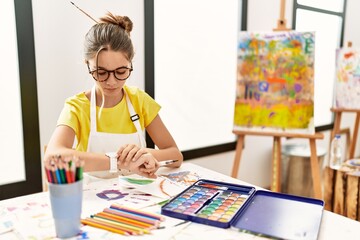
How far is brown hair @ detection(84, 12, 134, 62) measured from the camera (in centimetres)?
132

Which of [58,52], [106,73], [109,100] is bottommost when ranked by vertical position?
[109,100]

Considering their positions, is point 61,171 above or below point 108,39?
below

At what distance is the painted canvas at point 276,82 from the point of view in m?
2.15

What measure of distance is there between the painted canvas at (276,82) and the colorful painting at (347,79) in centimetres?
102

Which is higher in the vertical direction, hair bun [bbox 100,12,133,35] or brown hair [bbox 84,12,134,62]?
hair bun [bbox 100,12,133,35]

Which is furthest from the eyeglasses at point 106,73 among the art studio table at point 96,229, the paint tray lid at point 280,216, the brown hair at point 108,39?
the paint tray lid at point 280,216

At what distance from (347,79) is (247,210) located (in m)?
2.48

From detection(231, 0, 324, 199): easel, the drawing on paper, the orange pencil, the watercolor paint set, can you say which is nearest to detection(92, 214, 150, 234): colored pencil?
the orange pencil

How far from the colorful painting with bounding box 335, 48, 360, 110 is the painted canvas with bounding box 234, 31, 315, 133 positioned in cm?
102

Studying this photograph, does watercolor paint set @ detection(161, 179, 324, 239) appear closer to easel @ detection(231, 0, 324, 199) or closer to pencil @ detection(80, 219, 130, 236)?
pencil @ detection(80, 219, 130, 236)

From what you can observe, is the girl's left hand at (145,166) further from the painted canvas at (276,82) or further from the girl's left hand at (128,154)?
the painted canvas at (276,82)

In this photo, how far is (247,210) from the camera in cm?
93

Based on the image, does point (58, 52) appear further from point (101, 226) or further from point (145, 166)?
point (101, 226)

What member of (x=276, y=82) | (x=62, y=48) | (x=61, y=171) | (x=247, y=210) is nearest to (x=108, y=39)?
(x=62, y=48)
